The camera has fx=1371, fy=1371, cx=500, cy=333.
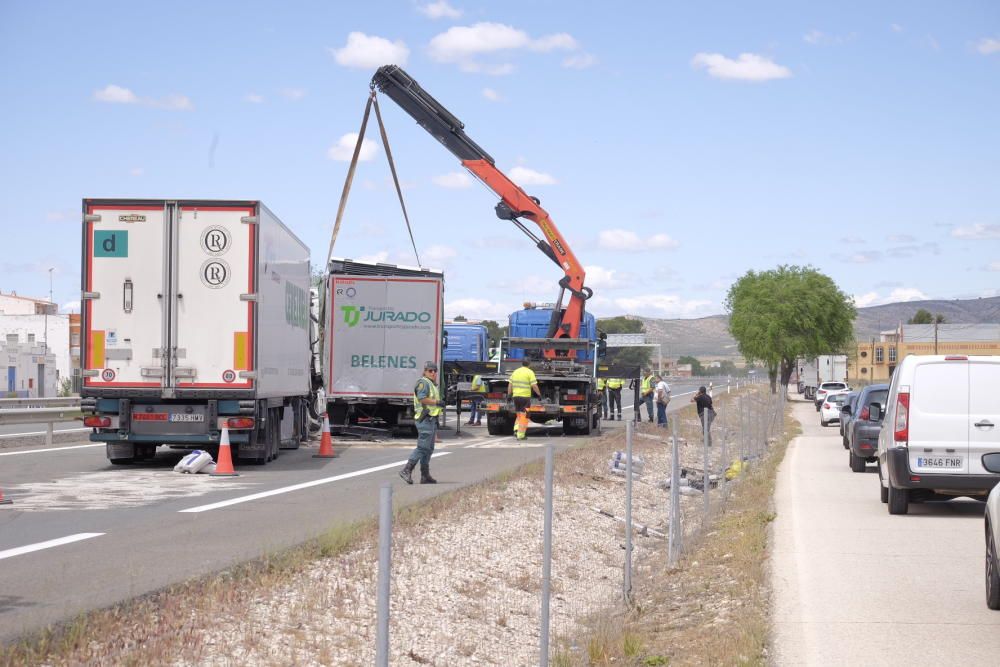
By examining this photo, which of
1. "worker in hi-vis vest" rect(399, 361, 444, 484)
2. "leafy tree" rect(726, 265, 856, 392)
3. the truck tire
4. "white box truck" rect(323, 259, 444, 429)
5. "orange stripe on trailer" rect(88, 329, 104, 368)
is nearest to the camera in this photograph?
the truck tire

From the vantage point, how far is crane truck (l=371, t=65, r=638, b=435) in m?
29.2

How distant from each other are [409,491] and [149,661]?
383 inches

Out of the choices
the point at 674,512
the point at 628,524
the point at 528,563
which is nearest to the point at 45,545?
the point at 528,563

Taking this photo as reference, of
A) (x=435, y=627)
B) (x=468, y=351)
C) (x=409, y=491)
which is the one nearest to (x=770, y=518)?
(x=409, y=491)

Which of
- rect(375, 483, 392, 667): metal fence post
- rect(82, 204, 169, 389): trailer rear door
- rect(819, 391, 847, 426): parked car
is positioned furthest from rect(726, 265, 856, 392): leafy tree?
rect(375, 483, 392, 667): metal fence post

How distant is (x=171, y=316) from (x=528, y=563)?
27.7ft

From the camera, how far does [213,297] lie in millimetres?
18922

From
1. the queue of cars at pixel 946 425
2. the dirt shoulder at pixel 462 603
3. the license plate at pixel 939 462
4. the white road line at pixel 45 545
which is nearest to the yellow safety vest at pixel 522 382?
the dirt shoulder at pixel 462 603

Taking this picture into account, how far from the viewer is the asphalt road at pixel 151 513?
936cm

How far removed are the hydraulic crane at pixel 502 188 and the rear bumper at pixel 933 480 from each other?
15.0m

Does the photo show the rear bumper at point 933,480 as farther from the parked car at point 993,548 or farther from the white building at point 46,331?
the white building at point 46,331

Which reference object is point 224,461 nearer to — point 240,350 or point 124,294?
point 240,350

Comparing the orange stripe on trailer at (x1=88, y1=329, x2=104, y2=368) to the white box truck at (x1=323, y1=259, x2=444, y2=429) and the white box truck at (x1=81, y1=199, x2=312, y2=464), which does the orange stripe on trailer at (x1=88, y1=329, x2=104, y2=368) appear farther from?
the white box truck at (x1=323, y1=259, x2=444, y2=429)

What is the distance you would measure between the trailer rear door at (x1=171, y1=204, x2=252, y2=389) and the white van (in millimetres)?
8751
